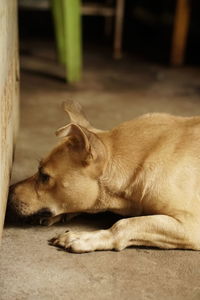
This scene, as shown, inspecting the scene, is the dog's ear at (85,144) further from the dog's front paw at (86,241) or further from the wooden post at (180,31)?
the wooden post at (180,31)

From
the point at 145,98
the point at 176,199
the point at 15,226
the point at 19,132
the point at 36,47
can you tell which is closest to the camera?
the point at 176,199

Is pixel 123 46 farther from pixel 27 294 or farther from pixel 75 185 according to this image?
pixel 27 294

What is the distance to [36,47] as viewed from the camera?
6.22 meters

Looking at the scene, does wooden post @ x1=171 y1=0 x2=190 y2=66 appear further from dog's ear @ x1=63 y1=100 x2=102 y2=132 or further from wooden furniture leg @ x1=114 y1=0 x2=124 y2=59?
dog's ear @ x1=63 y1=100 x2=102 y2=132

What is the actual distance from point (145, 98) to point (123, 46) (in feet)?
6.67

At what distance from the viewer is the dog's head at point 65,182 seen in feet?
7.73

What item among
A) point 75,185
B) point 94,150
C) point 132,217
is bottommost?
point 132,217

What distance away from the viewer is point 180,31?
561cm

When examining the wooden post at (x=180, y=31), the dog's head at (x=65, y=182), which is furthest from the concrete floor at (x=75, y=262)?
the wooden post at (x=180, y=31)

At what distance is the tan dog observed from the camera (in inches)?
90.8

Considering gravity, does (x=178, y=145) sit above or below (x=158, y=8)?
above

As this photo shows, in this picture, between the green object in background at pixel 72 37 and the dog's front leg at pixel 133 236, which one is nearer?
the dog's front leg at pixel 133 236

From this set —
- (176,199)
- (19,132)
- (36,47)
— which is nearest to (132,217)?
(176,199)

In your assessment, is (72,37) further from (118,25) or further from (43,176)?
(43,176)
